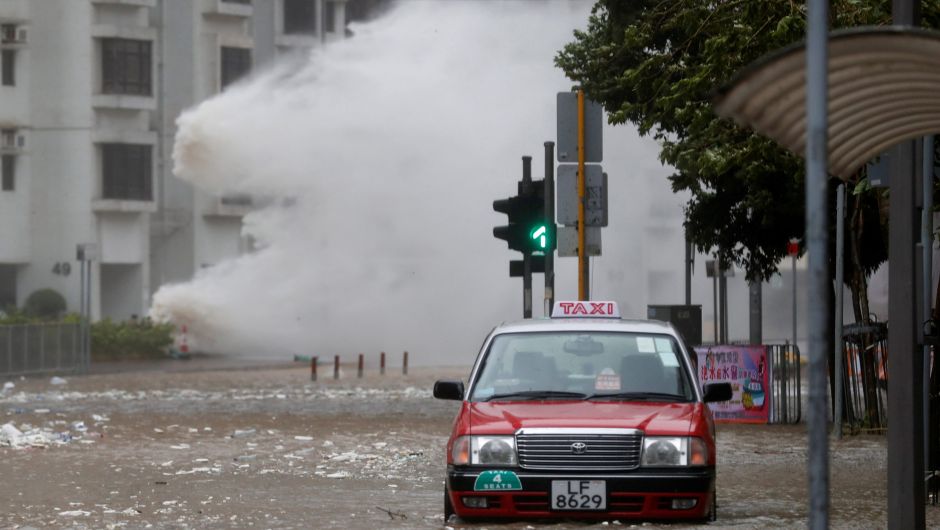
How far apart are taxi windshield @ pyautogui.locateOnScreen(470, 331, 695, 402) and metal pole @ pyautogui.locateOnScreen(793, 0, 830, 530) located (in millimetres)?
6088

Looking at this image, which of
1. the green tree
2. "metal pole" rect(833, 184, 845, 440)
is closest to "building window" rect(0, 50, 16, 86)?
the green tree

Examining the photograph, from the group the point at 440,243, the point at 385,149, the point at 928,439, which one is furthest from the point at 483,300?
the point at 928,439

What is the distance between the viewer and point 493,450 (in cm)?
1034

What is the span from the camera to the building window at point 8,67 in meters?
54.6

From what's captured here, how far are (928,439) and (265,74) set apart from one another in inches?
1717

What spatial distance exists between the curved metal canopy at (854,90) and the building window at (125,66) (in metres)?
50.8

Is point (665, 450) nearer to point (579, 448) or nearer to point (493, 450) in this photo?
point (579, 448)

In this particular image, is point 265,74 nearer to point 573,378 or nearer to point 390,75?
point 390,75

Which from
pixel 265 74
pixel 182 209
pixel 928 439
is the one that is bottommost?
pixel 928 439

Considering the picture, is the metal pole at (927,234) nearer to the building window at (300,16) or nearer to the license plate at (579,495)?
the license plate at (579,495)

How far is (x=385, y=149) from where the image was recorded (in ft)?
163

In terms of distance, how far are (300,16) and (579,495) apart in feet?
179

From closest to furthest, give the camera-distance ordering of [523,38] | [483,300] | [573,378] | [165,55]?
[573,378]
[523,38]
[483,300]
[165,55]

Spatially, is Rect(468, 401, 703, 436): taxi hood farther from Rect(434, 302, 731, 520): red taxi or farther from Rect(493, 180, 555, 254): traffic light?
Rect(493, 180, 555, 254): traffic light
